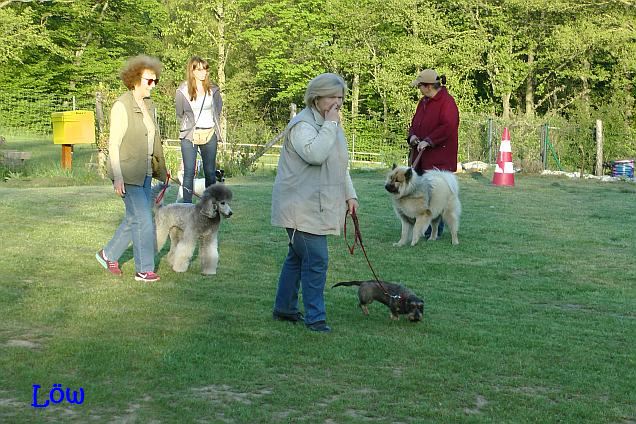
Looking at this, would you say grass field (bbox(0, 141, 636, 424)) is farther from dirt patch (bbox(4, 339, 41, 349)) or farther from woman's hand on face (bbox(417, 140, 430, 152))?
woman's hand on face (bbox(417, 140, 430, 152))

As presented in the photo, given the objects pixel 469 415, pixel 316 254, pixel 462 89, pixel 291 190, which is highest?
pixel 462 89

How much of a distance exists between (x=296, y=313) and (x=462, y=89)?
36069 millimetres

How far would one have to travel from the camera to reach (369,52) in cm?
4344

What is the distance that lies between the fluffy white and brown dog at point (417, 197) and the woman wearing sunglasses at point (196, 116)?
2274mm

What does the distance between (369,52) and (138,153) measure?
121 ft

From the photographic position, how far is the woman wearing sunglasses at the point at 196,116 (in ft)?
35.7

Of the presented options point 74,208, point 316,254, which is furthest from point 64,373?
point 74,208

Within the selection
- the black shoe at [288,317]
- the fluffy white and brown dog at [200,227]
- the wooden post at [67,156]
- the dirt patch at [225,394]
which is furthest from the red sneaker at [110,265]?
the wooden post at [67,156]

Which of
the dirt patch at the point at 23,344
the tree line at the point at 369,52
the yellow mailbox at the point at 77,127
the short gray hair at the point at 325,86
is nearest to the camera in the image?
the dirt patch at the point at 23,344

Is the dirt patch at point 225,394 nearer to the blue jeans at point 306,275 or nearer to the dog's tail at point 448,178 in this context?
the blue jeans at point 306,275

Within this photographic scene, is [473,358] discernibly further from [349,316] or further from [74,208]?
[74,208]

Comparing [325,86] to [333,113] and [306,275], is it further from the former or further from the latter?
[306,275]

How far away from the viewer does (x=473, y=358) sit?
589 centimetres

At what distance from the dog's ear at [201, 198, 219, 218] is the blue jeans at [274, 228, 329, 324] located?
6.03 feet
